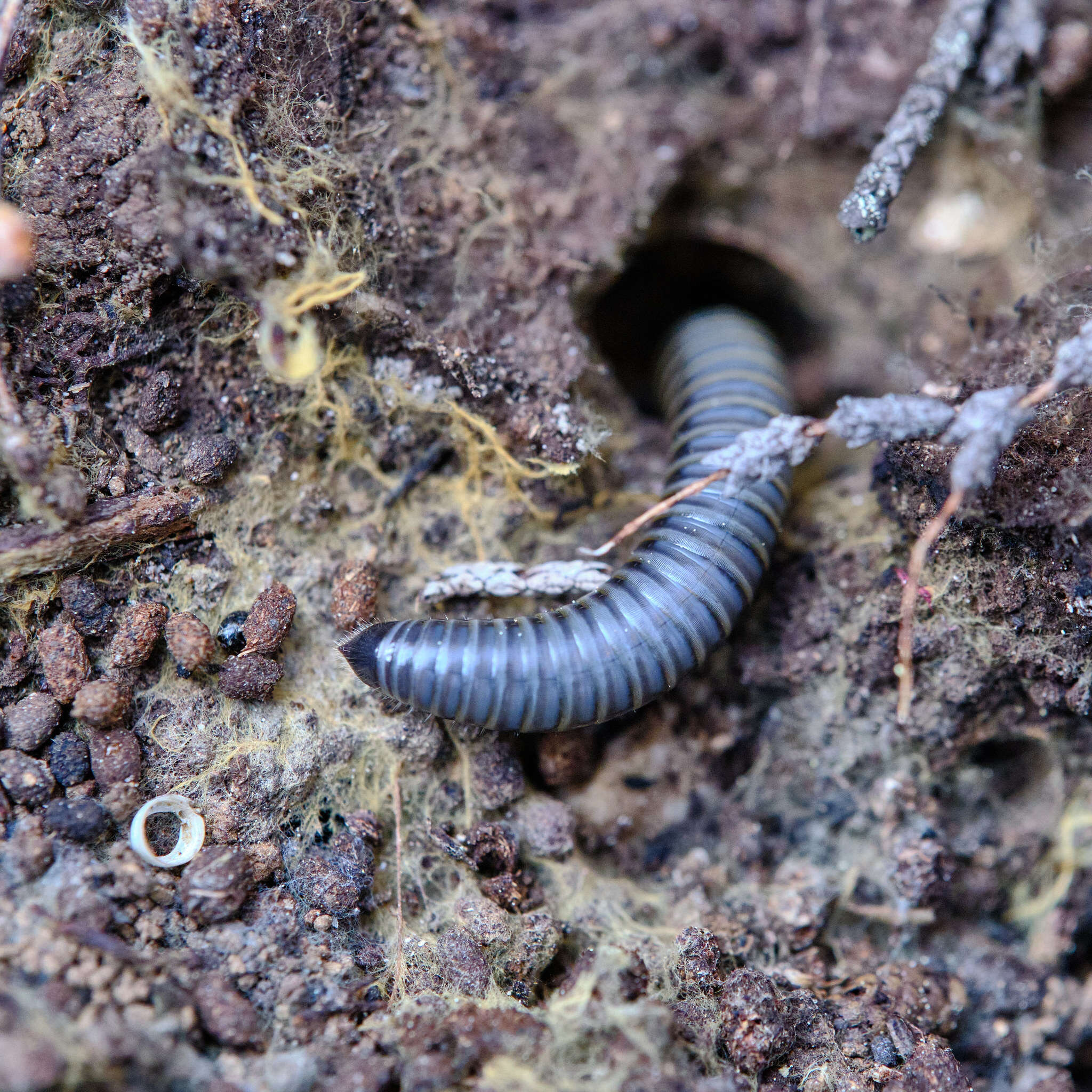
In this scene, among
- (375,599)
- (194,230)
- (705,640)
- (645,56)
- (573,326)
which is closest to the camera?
(194,230)

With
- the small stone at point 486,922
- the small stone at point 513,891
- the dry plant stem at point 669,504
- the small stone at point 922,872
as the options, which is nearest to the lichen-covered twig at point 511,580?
the dry plant stem at point 669,504

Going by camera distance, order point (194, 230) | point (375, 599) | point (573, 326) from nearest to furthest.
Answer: point (194, 230), point (375, 599), point (573, 326)

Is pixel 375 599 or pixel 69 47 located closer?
pixel 69 47

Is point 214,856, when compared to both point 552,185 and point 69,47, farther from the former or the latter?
point 552,185

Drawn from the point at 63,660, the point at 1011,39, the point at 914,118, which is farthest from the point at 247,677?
the point at 1011,39

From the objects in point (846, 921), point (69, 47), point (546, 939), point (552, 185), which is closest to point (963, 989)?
point (846, 921)

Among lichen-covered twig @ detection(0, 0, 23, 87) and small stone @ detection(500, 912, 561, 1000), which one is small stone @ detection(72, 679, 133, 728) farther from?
lichen-covered twig @ detection(0, 0, 23, 87)

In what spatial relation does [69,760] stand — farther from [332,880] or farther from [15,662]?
[332,880]
